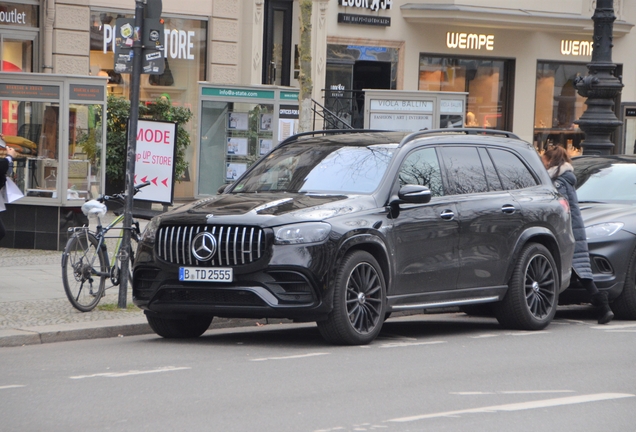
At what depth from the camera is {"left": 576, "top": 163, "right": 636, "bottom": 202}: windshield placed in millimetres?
12797

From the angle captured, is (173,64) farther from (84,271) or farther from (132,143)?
(84,271)

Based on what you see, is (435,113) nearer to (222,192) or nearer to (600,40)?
(600,40)

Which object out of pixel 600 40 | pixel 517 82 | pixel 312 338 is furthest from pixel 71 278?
pixel 517 82

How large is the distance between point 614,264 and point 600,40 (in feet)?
19.4

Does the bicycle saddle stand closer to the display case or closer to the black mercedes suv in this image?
the black mercedes suv

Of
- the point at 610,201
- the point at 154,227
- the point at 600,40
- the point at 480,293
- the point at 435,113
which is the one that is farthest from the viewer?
the point at 435,113

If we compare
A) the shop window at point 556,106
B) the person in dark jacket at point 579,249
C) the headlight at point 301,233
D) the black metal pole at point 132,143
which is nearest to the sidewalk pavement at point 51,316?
the black metal pole at point 132,143

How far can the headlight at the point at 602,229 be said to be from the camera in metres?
12.0

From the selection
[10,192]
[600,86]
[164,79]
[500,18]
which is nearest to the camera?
[10,192]

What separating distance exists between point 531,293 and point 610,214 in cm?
189

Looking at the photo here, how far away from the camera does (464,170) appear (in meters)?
10.5

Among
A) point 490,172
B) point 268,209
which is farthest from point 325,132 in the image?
point 268,209

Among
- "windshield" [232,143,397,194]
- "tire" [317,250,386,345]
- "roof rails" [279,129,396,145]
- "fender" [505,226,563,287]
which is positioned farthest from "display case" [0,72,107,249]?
"tire" [317,250,386,345]

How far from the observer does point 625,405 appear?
7.02 metres
